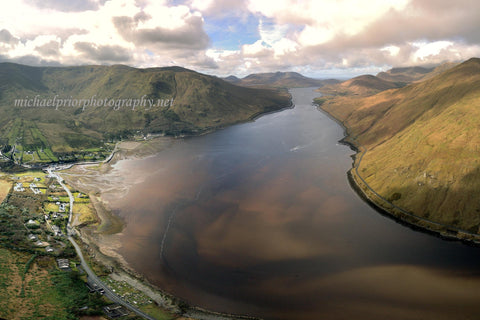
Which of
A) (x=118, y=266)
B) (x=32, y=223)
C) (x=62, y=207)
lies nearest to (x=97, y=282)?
(x=118, y=266)

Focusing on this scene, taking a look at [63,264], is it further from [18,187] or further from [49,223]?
[18,187]

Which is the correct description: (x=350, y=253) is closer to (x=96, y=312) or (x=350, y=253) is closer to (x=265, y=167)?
(x=96, y=312)

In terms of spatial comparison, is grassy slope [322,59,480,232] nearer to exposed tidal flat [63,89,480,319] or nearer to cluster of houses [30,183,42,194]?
exposed tidal flat [63,89,480,319]

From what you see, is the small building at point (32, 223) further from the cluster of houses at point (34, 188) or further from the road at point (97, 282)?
the cluster of houses at point (34, 188)

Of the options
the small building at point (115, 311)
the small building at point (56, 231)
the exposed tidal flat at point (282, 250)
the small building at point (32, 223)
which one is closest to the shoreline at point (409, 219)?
→ the exposed tidal flat at point (282, 250)

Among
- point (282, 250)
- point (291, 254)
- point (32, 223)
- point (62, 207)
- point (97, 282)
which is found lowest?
point (97, 282)

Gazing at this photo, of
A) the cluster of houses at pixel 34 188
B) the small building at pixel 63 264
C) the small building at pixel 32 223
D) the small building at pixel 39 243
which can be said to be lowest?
the small building at pixel 63 264

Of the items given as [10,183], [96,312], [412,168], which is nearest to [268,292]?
[96,312]
